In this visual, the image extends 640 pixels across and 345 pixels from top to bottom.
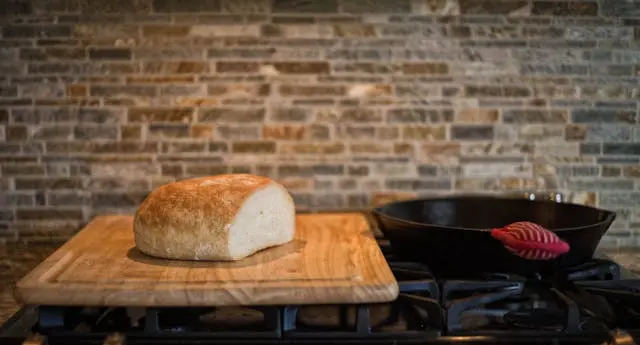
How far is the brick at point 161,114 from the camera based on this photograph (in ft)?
4.68

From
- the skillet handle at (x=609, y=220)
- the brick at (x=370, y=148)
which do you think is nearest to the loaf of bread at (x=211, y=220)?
the brick at (x=370, y=148)

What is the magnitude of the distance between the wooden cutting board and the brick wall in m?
0.30

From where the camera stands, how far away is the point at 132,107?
1.43 metres

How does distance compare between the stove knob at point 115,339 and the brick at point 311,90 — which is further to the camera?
the brick at point 311,90

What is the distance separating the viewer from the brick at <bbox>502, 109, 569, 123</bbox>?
1449mm

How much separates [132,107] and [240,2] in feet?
1.14

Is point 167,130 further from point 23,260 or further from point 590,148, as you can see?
point 590,148

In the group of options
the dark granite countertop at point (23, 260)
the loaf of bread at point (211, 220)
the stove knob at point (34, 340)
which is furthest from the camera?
the dark granite countertop at point (23, 260)

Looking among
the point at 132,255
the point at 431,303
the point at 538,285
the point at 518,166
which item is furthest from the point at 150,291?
the point at 518,166

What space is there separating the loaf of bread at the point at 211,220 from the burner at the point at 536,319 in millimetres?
437

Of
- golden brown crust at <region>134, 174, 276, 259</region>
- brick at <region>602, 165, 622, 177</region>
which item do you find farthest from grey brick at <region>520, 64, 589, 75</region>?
golden brown crust at <region>134, 174, 276, 259</region>

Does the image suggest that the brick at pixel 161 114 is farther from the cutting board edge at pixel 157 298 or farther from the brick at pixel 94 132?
the cutting board edge at pixel 157 298

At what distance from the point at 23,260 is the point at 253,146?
57cm

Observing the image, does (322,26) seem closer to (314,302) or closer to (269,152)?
(269,152)
